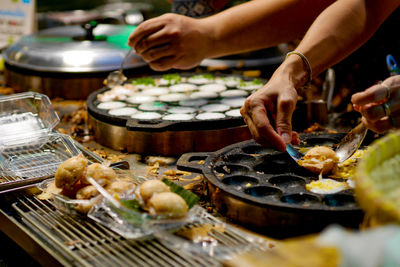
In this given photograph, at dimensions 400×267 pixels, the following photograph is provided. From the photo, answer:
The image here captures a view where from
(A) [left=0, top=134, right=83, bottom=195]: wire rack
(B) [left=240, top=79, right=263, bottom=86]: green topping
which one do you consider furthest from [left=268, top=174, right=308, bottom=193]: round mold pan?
(B) [left=240, top=79, right=263, bottom=86]: green topping

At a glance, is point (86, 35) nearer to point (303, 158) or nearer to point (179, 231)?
point (303, 158)

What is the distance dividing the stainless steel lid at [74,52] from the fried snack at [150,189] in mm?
2176

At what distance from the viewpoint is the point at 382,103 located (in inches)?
69.6

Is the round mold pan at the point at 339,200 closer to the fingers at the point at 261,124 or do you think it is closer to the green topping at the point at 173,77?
the fingers at the point at 261,124

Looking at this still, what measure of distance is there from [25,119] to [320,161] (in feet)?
5.40

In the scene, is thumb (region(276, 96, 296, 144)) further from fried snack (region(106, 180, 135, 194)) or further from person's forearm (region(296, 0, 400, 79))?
fried snack (region(106, 180, 135, 194))

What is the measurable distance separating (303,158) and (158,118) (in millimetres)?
928

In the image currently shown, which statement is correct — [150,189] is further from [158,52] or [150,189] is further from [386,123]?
[158,52]

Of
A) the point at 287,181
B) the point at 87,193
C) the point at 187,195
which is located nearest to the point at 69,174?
the point at 87,193

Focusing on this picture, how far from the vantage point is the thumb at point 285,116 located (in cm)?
189

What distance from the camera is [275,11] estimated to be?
9.15 ft

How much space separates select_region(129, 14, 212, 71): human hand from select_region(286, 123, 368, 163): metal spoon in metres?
1.10

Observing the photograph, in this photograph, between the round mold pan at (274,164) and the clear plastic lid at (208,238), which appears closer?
the clear plastic lid at (208,238)

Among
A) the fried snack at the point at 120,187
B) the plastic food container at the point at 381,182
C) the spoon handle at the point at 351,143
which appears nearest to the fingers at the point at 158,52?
the spoon handle at the point at 351,143
